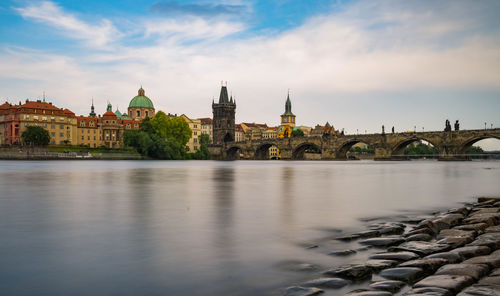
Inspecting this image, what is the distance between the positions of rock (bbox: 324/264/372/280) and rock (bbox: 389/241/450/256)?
113 cm

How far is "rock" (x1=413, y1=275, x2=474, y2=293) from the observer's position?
4137 mm

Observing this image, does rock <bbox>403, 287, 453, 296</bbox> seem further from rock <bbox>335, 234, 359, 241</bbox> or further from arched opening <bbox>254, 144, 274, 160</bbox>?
arched opening <bbox>254, 144, 274, 160</bbox>

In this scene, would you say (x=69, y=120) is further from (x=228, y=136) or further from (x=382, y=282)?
(x=382, y=282)

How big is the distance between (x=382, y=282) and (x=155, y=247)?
134 inches

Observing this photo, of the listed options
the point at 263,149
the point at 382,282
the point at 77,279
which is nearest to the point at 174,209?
the point at 77,279

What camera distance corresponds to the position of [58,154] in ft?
273

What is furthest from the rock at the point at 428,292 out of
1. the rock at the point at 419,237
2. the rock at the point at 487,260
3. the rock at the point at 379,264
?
the rock at the point at 419,237

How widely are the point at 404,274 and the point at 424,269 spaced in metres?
0.36

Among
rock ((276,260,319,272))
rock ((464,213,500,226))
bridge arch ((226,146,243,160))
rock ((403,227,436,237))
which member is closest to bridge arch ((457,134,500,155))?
bridge arch ((226,146,243,160))

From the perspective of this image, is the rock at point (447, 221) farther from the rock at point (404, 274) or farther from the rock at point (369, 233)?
the rock at point (404, 274)

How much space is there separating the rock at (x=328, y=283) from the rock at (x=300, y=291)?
0.57 feet

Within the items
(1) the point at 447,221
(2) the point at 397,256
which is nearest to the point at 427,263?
(2) the point at 397,256

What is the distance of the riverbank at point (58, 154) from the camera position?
249 ft

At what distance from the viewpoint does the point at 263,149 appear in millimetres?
126938
